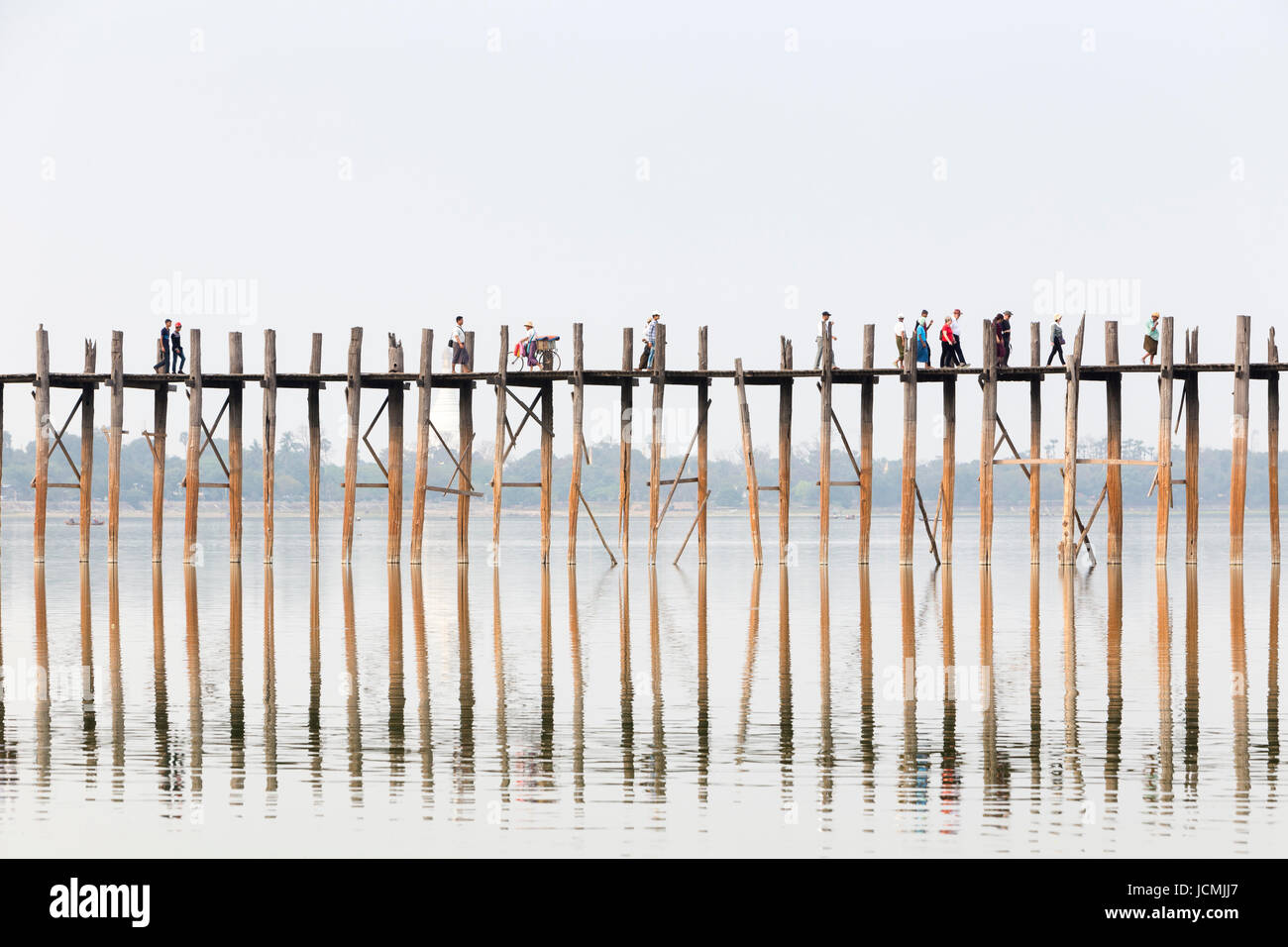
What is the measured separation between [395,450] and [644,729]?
23.2 m

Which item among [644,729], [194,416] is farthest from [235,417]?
[644,729]

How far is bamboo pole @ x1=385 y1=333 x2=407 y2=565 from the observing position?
3459 centimetres

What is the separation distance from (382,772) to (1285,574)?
2545cm

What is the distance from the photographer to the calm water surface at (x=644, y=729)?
31.3 ft

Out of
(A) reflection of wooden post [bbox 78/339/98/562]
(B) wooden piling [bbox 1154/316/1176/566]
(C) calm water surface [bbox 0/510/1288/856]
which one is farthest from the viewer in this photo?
(A) reflection of wooden post [bbox 78/339/98/562]

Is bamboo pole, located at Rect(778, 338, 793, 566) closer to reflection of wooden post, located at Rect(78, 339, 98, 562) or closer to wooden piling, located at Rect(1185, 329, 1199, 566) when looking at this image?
wooden piling, located at Rect(1185, 329, 1199, 566)

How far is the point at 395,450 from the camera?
3522 centimetres

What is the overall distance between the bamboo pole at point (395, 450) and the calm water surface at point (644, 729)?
33.2 feet

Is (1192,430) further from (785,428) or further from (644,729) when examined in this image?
(644,729)

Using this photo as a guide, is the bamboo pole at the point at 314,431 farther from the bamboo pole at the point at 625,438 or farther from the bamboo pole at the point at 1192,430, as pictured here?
the bamboo pole at the point at 1192,430

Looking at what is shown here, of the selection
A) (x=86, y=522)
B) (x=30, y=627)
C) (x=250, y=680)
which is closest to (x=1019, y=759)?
(x=250, y=680)

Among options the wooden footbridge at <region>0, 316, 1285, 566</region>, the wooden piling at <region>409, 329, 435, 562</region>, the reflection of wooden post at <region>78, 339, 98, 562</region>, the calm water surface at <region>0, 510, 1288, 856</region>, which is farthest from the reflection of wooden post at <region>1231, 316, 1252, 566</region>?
the reflection of wooden post at <region>78, 339, 98, 562</region>

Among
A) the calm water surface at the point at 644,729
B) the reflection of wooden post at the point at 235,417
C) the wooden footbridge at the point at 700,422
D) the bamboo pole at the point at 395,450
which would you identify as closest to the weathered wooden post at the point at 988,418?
the wooden footbridge at the point at 700,422

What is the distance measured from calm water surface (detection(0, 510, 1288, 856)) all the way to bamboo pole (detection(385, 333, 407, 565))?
398 inches
